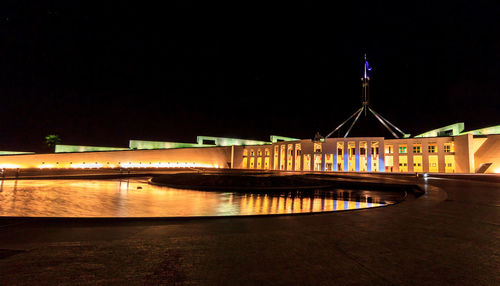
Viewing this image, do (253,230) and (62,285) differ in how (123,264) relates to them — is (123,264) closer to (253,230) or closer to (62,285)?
(62,285)

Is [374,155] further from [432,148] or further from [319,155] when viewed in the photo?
[319,155]

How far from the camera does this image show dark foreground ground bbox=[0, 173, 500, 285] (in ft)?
9.76

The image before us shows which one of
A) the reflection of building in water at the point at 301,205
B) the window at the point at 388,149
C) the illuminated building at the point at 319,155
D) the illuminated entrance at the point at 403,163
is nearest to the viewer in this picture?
the reflection of building in water at the point at 301,205

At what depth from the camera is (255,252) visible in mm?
3883

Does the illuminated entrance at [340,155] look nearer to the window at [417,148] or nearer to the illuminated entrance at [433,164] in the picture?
the window at [417,148]

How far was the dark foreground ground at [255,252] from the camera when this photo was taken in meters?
2.97

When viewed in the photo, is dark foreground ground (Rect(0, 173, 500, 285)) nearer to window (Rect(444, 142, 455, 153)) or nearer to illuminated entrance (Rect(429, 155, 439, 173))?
window (Rect(444, 142, 455, 153))

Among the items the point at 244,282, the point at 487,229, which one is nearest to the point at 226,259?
the point at 244,282

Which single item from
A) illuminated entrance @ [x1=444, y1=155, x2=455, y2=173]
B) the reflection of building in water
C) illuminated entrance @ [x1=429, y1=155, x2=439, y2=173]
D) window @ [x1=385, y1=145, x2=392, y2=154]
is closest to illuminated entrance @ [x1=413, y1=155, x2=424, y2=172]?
illuminated entrance @ [x1=429, y1=155, x2=439, y2=173]

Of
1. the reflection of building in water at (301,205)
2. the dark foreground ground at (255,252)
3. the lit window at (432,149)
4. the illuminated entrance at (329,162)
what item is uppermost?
the lit window at (432,149)

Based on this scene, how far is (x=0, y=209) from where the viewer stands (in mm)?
7953

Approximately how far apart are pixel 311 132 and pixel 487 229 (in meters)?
61.8

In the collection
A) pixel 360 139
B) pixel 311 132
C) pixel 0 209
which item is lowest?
pixel 0 209

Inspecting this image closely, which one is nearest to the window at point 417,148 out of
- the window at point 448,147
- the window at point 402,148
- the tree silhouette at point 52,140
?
the window at point 402,148
